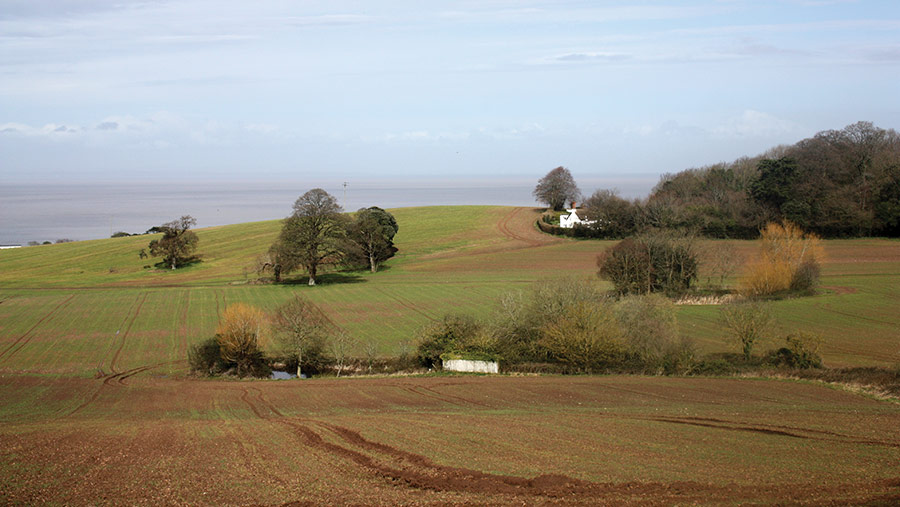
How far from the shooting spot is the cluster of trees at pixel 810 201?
248 feet

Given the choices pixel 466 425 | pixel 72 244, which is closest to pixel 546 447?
pixel 466 425

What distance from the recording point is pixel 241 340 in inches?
1232

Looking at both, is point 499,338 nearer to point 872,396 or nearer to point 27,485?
point 872,396


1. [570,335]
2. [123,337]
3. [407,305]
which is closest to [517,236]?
[407,305]

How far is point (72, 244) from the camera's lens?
85250mm

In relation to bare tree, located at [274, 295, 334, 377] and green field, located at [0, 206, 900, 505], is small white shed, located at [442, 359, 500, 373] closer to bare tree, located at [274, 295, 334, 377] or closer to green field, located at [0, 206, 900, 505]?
green field, located at [0, 206, 900, 505]

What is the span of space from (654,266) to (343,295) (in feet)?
84.0

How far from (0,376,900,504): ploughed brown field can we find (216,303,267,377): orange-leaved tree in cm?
502

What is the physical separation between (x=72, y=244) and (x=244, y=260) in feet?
104

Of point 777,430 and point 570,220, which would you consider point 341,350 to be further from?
point 570,220

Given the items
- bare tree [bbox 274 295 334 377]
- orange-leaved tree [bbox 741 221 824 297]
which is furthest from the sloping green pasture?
bare tree [bbox 274 295 334 377]

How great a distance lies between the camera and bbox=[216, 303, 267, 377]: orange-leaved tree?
31172 millimetres

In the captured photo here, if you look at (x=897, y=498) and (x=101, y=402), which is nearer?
(x=897, y=498)

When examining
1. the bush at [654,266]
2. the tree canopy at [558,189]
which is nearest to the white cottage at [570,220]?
the tree canopy at [558,189]
